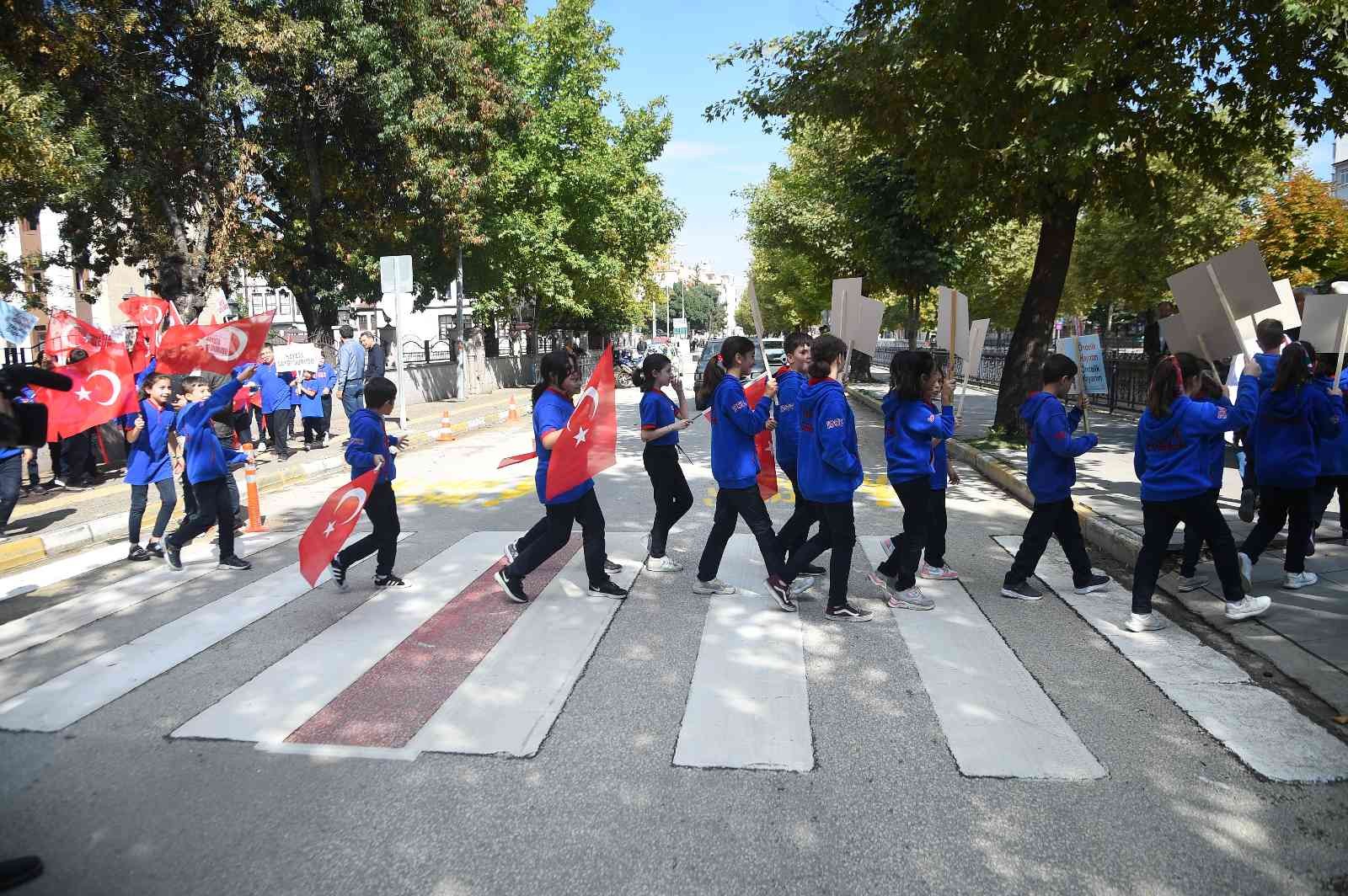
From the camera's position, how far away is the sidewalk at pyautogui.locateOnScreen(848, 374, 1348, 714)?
4875 mm

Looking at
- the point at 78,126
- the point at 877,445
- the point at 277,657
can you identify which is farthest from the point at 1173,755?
the point at 78,126

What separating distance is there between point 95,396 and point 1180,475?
29.3 ft

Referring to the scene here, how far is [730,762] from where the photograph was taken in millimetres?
3887

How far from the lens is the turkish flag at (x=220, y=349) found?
7.69m

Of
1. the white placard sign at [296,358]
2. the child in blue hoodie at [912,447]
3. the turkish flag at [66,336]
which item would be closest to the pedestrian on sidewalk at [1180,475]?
the child in blue hoodie at [912,447]

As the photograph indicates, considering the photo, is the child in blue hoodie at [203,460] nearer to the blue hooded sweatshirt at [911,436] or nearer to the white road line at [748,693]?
the white road line at [748,693]

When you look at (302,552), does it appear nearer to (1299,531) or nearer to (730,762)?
(730,762)

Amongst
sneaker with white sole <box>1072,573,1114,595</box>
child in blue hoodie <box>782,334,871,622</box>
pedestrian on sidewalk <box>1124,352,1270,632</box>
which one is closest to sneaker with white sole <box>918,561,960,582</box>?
sneaker with white sole <box>1072,573,1114,595</box>

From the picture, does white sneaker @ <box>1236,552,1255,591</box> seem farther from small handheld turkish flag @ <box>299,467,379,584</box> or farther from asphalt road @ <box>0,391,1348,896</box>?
small handheld turkish flag @ <box>299,467,379,584</box>

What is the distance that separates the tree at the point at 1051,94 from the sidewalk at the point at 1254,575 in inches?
107

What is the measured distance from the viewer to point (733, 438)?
19.7 feet

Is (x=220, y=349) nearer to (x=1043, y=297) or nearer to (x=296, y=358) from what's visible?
(x=296, y=358)

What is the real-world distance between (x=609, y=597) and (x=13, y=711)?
130 inches

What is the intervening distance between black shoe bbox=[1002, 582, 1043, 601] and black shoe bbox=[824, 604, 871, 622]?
1.09 meters
